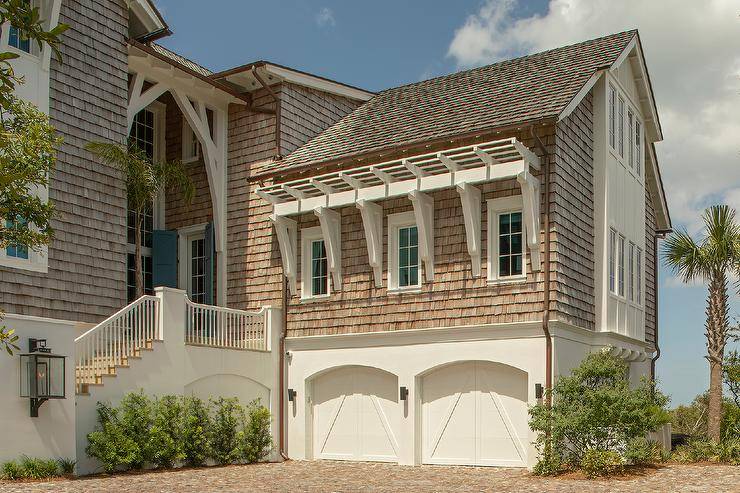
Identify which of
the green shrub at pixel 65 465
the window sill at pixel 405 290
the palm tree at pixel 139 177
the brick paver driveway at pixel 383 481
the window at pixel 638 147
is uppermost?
the window at pixel 638 147

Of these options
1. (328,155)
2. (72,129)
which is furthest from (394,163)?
(72,129)

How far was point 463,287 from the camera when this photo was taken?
18328 mm

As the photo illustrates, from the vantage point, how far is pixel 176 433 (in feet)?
57.9

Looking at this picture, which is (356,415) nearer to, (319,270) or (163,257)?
(319,270)

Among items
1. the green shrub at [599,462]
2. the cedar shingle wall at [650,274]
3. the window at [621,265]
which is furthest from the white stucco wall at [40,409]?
the cedar shingle wall at [650,274]

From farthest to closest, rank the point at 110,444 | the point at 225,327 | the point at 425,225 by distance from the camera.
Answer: the point at 225,327
the point at 425,225
the point at 110,444

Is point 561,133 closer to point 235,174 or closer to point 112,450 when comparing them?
point 235,174

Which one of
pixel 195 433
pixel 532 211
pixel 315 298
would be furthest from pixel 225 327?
pixel 532 211

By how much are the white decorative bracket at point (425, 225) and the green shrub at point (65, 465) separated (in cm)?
727

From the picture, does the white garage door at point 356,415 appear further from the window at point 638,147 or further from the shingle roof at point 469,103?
the window at point 638,147

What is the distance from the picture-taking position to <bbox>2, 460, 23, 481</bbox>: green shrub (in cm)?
1488

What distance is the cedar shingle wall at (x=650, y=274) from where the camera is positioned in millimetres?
24516

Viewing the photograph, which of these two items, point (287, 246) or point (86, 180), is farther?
point (287, 246)

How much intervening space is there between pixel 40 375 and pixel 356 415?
6.94 m
